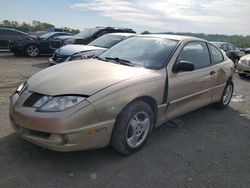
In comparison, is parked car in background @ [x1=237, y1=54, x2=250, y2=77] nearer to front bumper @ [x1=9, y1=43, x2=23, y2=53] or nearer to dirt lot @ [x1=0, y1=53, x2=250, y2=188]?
dirt lot @ [x1=0, y1=53, x2=250, y2=188]

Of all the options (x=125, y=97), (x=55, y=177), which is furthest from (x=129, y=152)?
(x=55, y=177)

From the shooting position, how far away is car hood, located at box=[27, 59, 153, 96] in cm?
312

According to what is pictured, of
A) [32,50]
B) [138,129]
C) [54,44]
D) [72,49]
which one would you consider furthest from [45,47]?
[138,129]

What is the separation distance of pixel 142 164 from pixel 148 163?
0.27 ft

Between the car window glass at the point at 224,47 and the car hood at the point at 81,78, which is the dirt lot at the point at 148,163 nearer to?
the car hood at the point at 81,78

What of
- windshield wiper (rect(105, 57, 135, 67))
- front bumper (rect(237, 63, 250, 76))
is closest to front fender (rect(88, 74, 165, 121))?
windshield wiper (rect(105, 57, 135, 67))

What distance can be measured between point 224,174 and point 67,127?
1.95 meters

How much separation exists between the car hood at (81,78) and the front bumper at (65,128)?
27 cm

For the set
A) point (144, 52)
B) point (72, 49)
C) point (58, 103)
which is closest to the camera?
point (58, 103)

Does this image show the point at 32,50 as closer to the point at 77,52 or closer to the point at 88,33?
the point at 88,33

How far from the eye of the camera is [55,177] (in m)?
2.94

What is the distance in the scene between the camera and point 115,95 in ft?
10.3

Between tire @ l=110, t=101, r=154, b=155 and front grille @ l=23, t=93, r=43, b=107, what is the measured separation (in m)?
0.97

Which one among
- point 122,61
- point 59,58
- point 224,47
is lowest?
point 59,58
